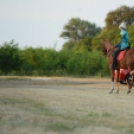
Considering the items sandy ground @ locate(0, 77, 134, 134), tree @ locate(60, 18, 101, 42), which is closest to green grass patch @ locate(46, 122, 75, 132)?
sandy ground @ locate(0, 77, 134, 134)

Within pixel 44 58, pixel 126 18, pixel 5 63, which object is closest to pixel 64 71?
pixel 44 58

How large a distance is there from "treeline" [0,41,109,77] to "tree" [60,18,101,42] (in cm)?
3809

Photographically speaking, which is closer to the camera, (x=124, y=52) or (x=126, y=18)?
(x=124, y=52)

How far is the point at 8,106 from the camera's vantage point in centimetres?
1220

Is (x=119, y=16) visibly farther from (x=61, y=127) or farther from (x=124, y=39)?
(x=61, y=127)

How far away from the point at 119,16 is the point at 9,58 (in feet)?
92.6

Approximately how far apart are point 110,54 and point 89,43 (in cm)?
4282

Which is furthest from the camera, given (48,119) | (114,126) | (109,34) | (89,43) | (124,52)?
(89,43)

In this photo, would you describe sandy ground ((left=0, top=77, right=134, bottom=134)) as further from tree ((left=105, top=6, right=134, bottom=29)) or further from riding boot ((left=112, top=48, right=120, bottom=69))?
tree ((left=105, top=6, right=134, bottom=29))

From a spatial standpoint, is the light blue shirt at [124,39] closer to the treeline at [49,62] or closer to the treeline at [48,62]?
the treeline at [49,62]

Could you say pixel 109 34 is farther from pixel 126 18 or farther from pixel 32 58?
pixel 32 58

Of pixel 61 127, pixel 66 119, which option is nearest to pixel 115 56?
pixel 66 119

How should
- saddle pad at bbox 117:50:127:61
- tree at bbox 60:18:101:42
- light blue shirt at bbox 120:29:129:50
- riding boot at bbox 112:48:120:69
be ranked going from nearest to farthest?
1. light blue shirt at bbox 120:29:129:50
2. saddle pad at bbox 117:50:127:61
3. riding boot at bbox 112:48:120:69
4. tree at bbox 60:18:101:42

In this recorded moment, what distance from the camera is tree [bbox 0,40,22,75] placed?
41.2 metres
